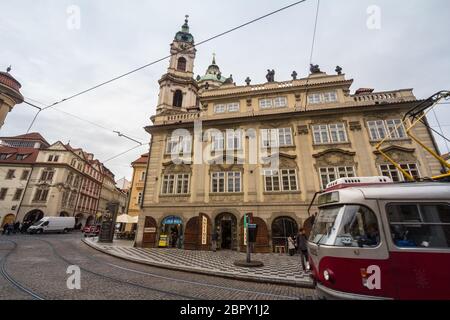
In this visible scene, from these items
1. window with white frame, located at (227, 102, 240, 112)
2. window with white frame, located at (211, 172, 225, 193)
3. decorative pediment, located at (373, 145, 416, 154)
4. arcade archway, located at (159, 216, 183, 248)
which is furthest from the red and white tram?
window with white frame, located at (227, 102, 240, 112)

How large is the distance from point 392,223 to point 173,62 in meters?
Answer: 34.1

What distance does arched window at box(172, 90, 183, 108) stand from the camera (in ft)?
97.3

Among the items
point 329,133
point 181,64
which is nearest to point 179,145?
point 329,133

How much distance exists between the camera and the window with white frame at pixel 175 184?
17750mm

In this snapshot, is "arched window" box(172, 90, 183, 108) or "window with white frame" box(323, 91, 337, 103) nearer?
"window with white frame" box(323, 91, 337, 103)

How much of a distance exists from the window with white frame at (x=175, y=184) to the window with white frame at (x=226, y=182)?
2.55m

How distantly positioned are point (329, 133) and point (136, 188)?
28.1 meters

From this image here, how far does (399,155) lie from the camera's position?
15109 millimetres

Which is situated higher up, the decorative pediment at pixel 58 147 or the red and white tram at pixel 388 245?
the decorative pediment at pixel 58 147

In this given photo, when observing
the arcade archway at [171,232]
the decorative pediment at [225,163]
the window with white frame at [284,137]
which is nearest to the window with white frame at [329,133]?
the window with white frame at [284,137]

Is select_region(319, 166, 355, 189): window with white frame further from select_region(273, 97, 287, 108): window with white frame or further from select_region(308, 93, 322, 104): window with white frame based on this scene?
select_region(273, 97, 287, 108): window with white frame

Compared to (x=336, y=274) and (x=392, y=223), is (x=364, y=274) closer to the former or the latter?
(x=336, y=274)

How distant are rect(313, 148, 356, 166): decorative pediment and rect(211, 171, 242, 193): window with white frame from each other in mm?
6759

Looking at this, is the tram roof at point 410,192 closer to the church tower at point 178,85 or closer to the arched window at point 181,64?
the church tower at point 178,85
